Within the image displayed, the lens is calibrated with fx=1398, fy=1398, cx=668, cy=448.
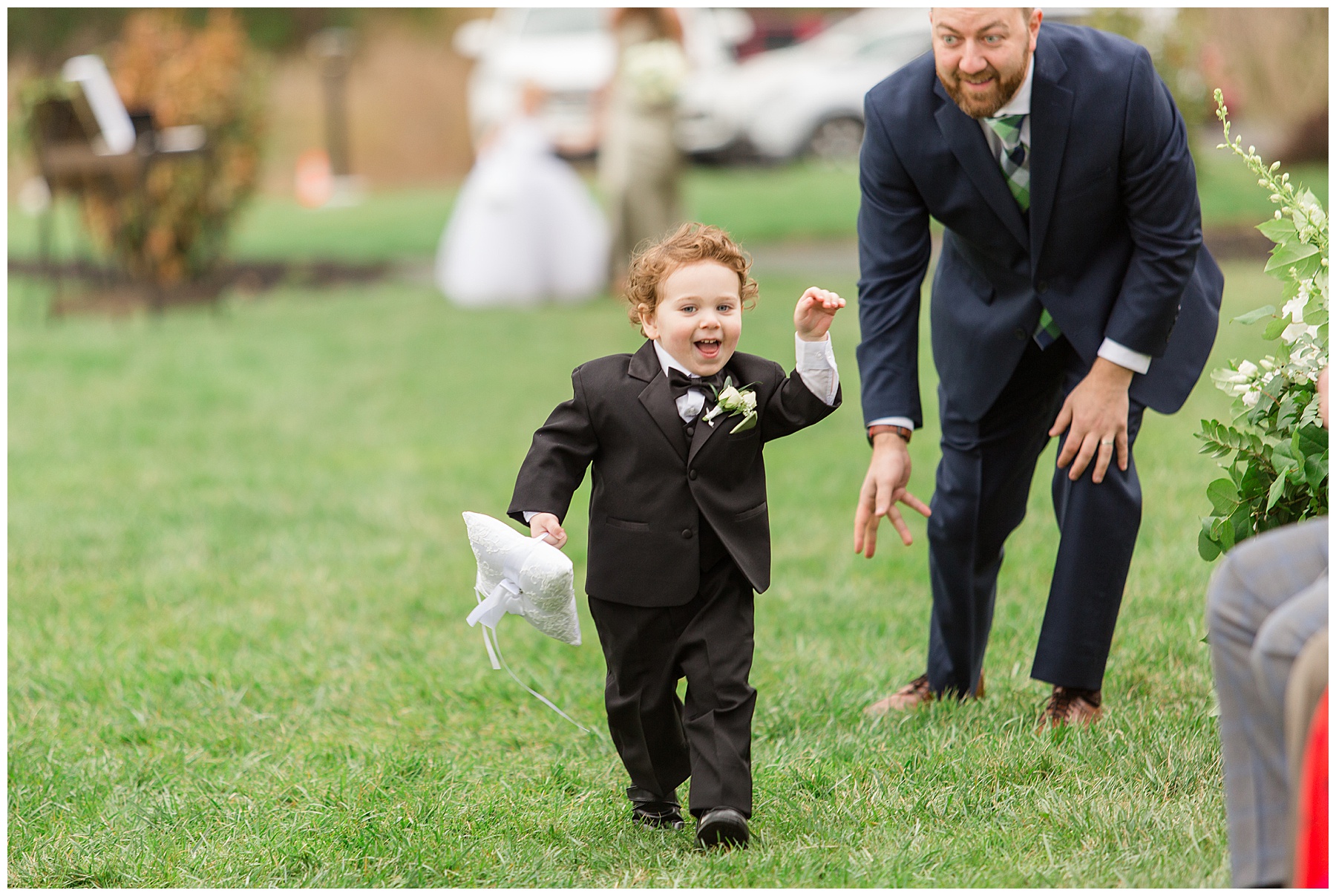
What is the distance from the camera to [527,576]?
2.79m

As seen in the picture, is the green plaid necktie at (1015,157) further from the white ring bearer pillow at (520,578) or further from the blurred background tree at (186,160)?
the blurred background tree at (186,160)

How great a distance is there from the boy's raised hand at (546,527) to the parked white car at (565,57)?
14.0 m

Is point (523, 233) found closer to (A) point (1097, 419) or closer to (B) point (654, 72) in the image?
(B) point (654, 72)

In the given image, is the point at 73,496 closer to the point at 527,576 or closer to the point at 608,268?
the point at 527,576

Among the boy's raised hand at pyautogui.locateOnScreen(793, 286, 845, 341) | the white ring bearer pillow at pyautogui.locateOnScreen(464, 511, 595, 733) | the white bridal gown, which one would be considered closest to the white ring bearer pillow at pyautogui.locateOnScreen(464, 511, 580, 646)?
the white ring bearer pillow at pyautogui.locateOnScreen(464, 511, 595, 733)

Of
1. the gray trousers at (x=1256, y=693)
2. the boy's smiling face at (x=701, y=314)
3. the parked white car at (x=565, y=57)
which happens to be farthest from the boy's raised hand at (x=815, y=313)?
the parked white car at (x=565, y=57)

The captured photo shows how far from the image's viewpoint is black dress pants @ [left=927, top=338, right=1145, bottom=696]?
344 centimetres

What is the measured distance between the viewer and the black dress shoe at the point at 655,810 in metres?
3.08

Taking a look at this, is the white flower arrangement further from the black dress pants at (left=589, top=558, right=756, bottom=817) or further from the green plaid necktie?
the black dress pants at (left=589, top=558, right=756, bottom=817)

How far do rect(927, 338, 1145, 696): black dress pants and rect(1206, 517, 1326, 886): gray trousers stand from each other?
111 cm

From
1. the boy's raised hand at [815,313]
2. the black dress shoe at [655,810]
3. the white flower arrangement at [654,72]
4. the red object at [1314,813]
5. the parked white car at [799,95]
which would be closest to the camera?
the red object at [1314,813]

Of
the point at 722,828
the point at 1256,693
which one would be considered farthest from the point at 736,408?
the point at 1256,693

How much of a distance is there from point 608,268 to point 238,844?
1010 centimetres

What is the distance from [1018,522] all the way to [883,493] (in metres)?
0.79
